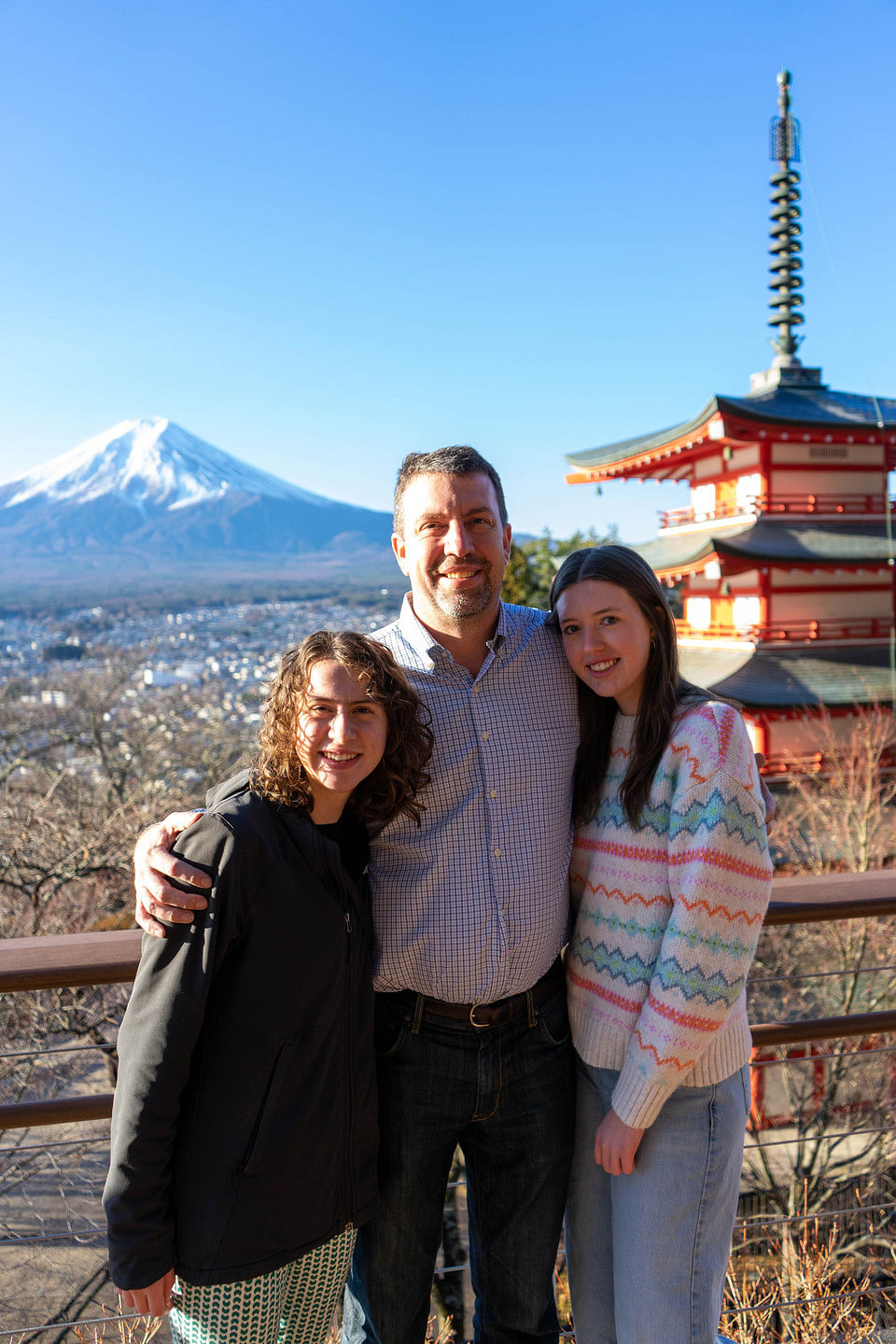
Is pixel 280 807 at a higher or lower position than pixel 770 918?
higher

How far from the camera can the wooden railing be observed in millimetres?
1815

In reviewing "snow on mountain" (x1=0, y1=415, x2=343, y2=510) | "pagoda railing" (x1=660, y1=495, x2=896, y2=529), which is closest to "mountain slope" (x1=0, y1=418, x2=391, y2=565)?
"snow on mountain" (x1=0, y1=415, x2=343, y2=510)

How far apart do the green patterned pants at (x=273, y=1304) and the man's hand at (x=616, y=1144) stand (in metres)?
0.51

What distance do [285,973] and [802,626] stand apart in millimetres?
14950

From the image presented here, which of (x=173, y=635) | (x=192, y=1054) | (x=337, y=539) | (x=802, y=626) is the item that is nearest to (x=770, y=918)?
(x=192, y=1054)

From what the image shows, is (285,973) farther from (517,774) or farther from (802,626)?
(802,626)

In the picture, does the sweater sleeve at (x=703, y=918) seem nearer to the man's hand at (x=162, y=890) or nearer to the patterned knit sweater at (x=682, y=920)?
the patterned knit sweater at (x=682, y=920)

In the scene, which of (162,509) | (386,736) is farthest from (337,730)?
(162,509)

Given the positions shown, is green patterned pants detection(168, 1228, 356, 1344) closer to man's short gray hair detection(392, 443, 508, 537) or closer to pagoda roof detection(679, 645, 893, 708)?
man's short gray hair detection(392, 443, 508, 537)

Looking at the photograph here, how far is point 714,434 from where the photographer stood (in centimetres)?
1388

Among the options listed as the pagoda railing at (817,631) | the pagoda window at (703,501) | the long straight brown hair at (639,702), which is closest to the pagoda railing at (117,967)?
the long straight brown hair at (639,702)

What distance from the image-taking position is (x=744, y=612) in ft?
51.1

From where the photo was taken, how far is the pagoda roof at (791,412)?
45.5ft

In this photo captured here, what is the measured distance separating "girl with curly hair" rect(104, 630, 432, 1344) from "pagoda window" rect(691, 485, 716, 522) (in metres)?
15.4
